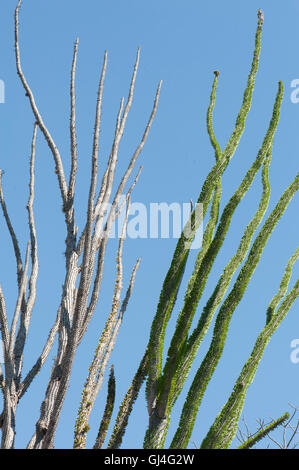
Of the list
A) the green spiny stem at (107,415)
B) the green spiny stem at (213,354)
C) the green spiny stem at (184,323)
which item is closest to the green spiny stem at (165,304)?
the green spiny stem at (184,323)

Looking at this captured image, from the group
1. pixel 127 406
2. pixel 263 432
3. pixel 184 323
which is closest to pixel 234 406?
pixel 263 432

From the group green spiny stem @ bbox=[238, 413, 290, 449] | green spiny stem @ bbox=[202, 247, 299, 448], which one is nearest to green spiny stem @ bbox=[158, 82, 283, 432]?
green spiny stem @ bbox=[202, 247, 299, 448]

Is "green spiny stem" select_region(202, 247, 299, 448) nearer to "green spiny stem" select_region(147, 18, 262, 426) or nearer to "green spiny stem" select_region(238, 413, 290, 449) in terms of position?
"green spiny stem" select_region(238, 413, 290, 449)

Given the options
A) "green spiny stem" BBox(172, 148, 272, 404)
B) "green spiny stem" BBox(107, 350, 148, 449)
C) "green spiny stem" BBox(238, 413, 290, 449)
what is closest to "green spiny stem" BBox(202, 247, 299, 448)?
"green spiny stem" BBox(238, 413, 290, 449)

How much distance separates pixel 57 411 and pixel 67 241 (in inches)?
26.9

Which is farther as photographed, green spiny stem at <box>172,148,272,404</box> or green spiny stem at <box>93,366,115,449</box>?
green spiny stem at <box>93,366,115,449</box>

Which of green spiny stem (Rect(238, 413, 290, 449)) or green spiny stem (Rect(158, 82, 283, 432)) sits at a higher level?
green spiny stem (Rect(158, 82, 283, 432))

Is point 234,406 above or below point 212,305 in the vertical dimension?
below

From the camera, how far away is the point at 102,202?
2352 mm

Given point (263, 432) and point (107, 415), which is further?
point (107, 415)

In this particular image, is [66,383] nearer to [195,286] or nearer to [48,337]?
[48,337]

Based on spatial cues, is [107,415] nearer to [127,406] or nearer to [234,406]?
[127,406]

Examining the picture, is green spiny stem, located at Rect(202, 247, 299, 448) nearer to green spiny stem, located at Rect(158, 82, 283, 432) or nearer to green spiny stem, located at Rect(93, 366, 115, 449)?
green spiny stem, located at Rect(158, 82, 283, 432)
